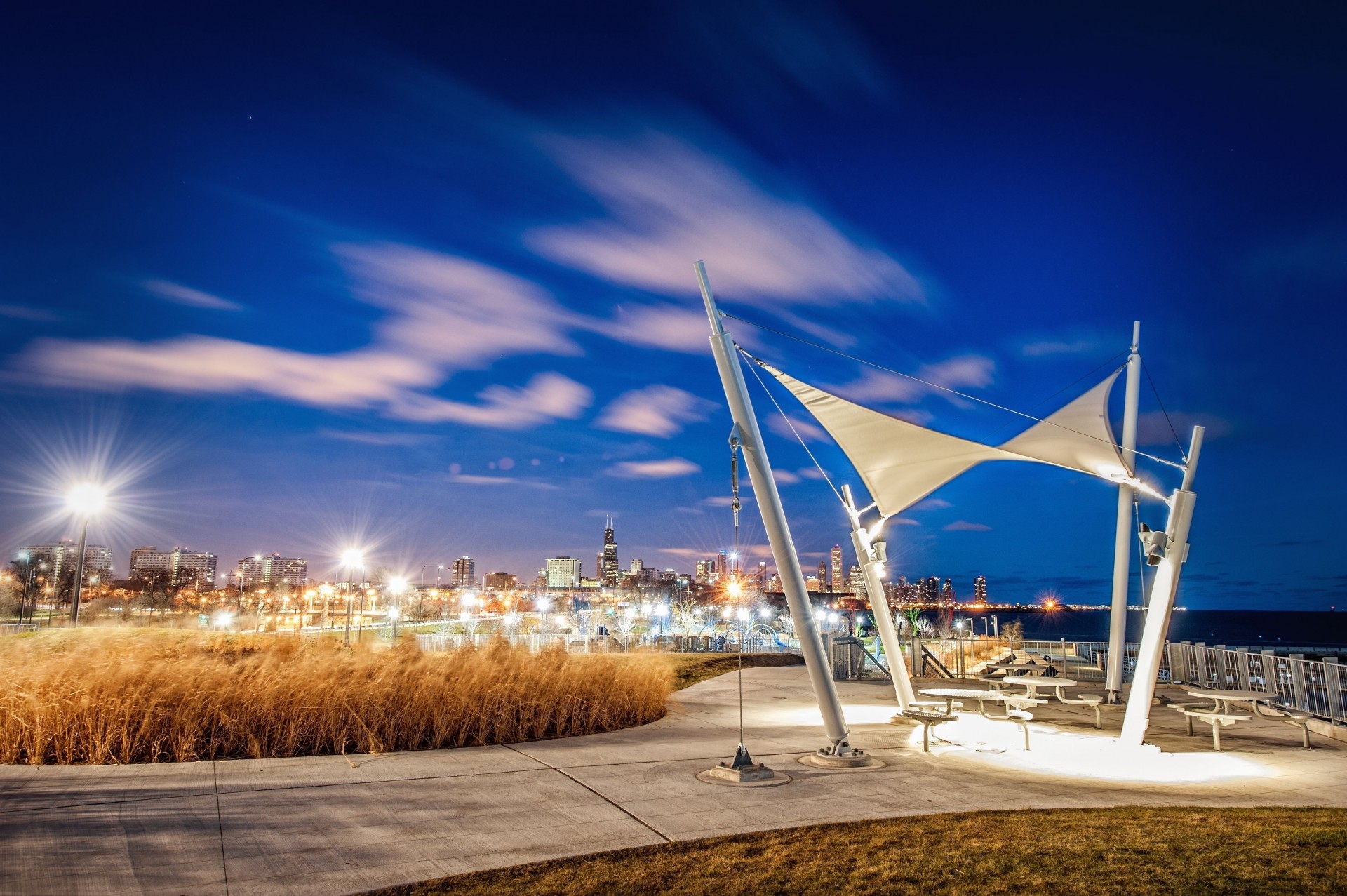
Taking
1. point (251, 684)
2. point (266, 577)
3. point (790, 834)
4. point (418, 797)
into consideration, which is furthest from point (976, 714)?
point (266, 577)

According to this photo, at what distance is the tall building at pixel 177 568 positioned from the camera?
105000 mm

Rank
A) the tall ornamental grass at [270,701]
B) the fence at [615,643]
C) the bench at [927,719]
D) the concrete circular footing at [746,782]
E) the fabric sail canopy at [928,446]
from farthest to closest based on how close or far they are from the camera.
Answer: the fence at [615,643] → the fabric sail canopy at [928,446] → the bench at [927,719] → the tall ornamental grass at [270,701] → the concrete circular footing at [746,782]

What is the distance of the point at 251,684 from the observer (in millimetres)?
9969

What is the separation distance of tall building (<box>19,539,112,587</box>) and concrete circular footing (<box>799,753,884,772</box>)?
48.2 meters

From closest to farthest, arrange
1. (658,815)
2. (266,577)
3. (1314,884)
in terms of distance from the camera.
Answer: (1314,884) → (658,815) → (266,577)

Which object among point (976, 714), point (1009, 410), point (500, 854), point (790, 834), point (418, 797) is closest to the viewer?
point (500, 854)

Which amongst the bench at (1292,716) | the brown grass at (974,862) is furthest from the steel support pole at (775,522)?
the bench at (1292,716)

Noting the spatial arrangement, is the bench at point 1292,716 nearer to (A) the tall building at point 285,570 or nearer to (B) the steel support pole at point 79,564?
(B) the steel support pole at point 79,564

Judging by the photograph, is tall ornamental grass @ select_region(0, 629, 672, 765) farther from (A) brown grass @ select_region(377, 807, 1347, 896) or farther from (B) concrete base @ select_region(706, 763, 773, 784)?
(A) brown grass @ select_region(377, 807, 1347, 896)

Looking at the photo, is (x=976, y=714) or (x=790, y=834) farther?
(x=976, y=714)

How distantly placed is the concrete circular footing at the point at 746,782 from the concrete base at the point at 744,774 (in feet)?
0.06

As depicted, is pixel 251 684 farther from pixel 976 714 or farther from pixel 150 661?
pixel 976 714

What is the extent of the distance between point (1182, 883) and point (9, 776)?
1042cm

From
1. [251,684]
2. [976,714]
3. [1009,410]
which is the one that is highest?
[1009,410]
